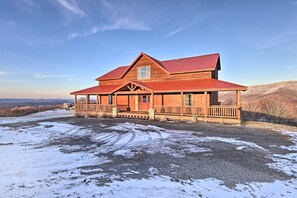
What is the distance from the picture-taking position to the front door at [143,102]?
19.1m

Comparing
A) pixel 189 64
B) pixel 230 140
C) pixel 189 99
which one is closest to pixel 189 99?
pixel 189 99

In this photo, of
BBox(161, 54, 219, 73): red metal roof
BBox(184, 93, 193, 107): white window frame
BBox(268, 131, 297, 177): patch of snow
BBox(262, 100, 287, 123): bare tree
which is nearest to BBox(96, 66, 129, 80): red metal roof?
BBox(161, 54, 219, 73): red metal roof

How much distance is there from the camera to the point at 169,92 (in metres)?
15.8

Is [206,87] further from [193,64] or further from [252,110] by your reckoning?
[252,110]

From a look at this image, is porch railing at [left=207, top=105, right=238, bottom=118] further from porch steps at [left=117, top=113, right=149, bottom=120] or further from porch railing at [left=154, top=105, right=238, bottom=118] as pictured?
porch steps at [left=117, top=113, right=149, bottom=120]

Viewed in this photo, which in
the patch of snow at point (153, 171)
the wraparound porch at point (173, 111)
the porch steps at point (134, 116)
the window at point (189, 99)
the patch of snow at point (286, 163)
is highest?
the window at point (189, 99)

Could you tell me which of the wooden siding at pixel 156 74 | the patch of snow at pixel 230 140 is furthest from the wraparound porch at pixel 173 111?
the patch of snow at pixel 230 140

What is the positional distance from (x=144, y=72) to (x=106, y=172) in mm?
15922

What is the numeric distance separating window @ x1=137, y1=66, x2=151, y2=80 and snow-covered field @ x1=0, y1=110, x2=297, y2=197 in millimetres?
12295

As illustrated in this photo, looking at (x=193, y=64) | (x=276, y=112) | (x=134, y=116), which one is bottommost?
(x=134, y=116)

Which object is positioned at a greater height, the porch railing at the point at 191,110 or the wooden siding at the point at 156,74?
the wooden siding at the point at 156,74

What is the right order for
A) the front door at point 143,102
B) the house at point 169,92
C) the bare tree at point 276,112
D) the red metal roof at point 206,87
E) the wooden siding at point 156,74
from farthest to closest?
the bare tree at point 276,112
the front door at point 143,102
the wooden siding at point 156,74
the house at point 169,92
the red metal roof at point 206,87

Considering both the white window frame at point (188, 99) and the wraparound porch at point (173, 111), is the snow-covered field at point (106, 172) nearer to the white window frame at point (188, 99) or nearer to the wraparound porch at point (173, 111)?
the wraparound porch at point (173, 111)

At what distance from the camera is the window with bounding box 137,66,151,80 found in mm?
19641
